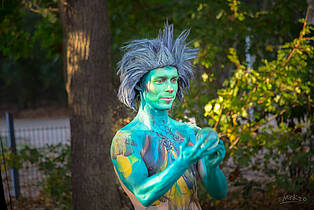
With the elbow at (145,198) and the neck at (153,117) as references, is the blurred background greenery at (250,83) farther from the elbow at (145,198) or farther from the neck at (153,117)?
the elbow at (145,198)

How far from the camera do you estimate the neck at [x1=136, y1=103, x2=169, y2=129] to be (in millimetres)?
1947

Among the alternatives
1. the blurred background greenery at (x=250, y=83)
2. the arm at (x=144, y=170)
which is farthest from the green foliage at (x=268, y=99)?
the arm at (x=144, y=170)

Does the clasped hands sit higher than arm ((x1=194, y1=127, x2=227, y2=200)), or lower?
higher

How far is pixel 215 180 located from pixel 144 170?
1.36ft

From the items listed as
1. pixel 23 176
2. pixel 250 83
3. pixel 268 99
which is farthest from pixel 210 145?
pixel 23 176

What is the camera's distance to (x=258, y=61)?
5.49 m

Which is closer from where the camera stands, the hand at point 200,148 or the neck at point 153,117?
the hand at point 200,148

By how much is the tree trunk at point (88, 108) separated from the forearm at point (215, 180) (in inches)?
114

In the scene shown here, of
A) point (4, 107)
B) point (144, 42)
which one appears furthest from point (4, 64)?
point (144, 42)

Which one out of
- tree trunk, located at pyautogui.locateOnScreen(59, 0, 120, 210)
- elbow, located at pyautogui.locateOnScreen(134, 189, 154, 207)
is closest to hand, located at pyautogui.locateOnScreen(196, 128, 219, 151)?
elbow, located at pyautogui.locateOnScreen(134, 189, 154, 207)

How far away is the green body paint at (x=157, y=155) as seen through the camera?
1715mm

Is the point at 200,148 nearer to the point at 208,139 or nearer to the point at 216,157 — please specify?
the point at 208,139

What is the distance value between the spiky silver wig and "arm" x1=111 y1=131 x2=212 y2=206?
32cm

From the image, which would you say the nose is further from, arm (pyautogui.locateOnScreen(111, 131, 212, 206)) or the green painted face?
arm (pyautogui.locateOnScreen(111, 131, 212, 206))
